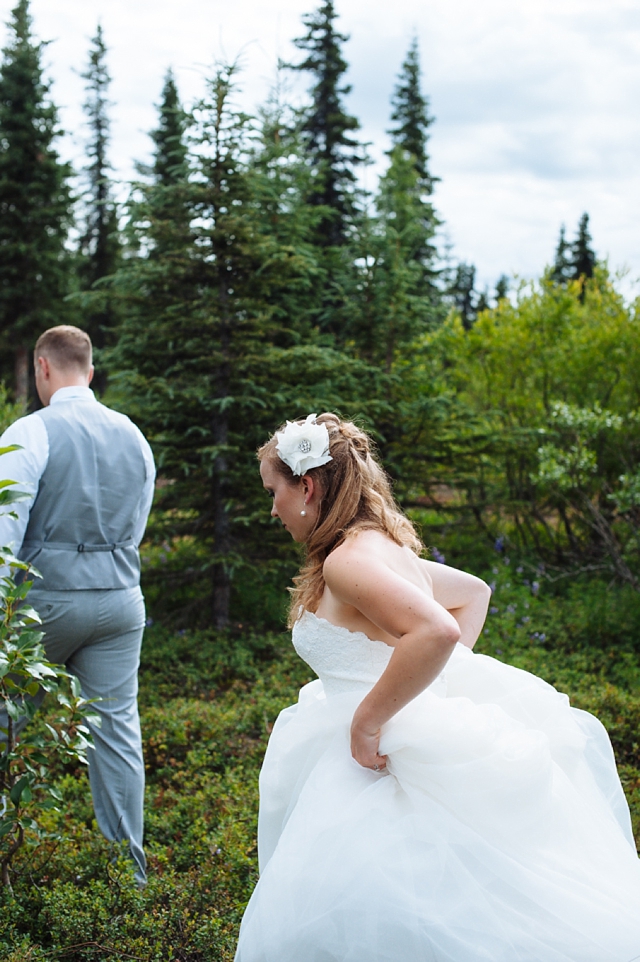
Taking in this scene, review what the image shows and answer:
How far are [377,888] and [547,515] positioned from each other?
24.4ft

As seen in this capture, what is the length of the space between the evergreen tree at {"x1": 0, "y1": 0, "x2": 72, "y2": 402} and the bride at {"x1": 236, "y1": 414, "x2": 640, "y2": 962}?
21.8m

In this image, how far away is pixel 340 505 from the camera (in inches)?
86.4

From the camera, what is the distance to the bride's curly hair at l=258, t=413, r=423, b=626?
2.18 meters

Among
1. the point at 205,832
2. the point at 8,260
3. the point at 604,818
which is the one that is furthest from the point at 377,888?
the point at 8,260

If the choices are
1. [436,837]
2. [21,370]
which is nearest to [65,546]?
[436,837]

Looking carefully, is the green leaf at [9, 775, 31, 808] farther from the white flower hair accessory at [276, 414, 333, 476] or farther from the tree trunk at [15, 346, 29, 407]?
the tree trunk at [15, 346, 29, 407]

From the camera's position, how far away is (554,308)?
27.5 ft

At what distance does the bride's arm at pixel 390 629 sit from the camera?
71.2 inches

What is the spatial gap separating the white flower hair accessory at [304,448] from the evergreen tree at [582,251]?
127 feet

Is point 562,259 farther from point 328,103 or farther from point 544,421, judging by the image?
point 544,421

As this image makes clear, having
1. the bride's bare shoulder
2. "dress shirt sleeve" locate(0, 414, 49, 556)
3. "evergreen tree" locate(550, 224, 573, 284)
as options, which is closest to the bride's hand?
the bride's bare shoulder

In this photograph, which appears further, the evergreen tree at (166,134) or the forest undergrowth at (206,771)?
the evergreen tree at (166,134)

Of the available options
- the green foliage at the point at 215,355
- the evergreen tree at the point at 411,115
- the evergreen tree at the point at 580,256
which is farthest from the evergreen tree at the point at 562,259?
the green foliage at the point at 215,355

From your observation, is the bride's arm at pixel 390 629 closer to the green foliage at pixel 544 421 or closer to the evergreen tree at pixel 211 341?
the evergreen tree at pixel 211 341
